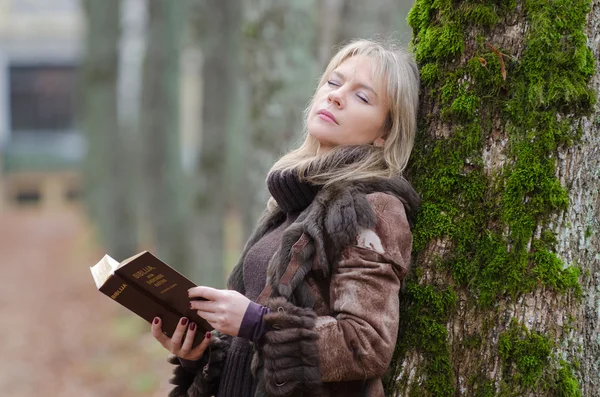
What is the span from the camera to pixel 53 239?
82.8 ft

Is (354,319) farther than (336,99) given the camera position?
No

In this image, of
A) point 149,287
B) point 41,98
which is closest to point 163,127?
point 149,287

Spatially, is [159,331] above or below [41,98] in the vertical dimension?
above

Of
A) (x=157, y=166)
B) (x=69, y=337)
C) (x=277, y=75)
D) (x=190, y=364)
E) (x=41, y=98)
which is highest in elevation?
(x=277, y=75)

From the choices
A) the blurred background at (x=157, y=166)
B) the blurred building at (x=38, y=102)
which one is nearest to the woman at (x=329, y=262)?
the blurred background at (x=157, y=166)

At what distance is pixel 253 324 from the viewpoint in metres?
2.94

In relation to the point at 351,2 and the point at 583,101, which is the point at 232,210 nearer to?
the point at 351,2

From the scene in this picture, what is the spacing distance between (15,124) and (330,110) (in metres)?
36.9

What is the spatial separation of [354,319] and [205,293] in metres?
0.53

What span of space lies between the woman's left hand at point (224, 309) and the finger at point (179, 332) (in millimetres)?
193

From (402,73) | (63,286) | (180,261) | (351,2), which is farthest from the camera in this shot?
(63,286)

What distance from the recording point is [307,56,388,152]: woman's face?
329 centimetres

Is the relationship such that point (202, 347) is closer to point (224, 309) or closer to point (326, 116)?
point (224, 309)

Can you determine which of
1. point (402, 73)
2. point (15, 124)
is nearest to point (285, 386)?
point (402, 73)
